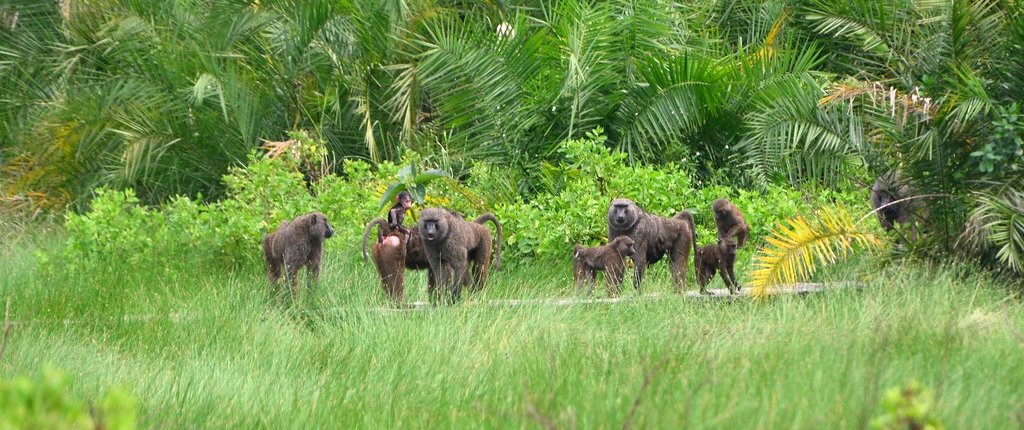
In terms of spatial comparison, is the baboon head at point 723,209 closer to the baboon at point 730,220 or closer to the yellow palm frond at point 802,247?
the baboon at point 730,220

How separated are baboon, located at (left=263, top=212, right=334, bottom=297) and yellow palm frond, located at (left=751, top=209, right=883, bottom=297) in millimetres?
2684

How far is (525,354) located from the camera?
6.29m

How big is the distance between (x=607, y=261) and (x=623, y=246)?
14 centimetres

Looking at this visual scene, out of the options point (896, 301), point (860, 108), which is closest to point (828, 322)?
point (896, 301)

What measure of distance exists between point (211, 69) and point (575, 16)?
3.98 metres

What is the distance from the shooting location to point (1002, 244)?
816 centimetres

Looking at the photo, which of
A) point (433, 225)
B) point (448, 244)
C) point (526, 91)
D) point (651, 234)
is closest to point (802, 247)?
point (651, 234)

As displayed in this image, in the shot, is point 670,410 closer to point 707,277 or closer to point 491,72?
point 707,277

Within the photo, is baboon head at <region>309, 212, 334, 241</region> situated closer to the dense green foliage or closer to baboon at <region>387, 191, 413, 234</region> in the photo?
baboon at <region>387, 191, 413, 234</region>

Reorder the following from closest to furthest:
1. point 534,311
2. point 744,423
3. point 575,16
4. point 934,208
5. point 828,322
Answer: point 744,423, point 828,322, point 534,311, point 934,208, point 575,16

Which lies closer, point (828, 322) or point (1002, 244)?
point (828, 322)

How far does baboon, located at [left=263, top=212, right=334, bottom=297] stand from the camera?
7820mm

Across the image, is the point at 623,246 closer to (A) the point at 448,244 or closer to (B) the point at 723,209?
(B) the point at 723,209

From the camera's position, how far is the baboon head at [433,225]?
7.57 meters
